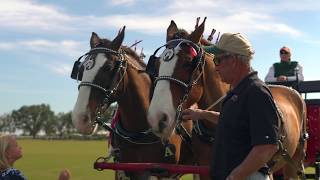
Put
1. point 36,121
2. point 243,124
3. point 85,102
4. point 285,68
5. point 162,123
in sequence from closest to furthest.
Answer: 1. point 243,124
2. point 162,123
3. point 85,102
4. point 285,68
5. point 36,121

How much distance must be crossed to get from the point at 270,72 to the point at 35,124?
162 metres

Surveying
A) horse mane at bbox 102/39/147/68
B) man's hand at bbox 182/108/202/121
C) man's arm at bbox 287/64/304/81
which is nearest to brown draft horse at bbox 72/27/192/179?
horse mane at bbox 102/39/147/68

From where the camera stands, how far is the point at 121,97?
6594 mm

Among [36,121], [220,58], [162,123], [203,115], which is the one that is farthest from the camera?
[36,121]

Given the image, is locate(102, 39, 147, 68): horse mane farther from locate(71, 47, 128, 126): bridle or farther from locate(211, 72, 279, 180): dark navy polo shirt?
locate(211, 72, 279, 180): dark navy polo shirt

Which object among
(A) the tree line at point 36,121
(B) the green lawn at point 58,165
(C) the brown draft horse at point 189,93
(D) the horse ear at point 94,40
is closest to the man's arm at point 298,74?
(C) the brown draft horse at point 189,93

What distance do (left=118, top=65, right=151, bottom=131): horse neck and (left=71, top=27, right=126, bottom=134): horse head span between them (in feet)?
0.52

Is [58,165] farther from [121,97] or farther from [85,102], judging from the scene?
[85,102]

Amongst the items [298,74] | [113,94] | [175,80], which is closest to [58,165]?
[298,74]

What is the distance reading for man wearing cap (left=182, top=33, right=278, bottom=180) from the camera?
2955 mm

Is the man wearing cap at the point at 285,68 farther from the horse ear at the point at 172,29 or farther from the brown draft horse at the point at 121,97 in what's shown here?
the horse ear at the point at 172,29

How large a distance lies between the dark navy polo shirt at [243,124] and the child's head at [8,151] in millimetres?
1847

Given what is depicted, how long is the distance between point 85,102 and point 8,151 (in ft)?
6.44

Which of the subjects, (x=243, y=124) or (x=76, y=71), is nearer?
(x=243, y=124)
